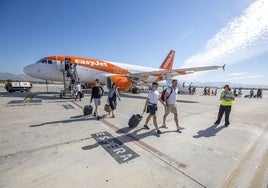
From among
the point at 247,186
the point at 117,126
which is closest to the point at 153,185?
the point at 247,186

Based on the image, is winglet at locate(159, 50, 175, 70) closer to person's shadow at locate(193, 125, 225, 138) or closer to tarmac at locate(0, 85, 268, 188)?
person's shadow at locate(193, 125, 225, 138)

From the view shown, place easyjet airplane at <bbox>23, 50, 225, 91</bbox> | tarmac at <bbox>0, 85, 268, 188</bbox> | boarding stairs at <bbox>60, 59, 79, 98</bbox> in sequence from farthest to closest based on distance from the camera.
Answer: easyjet airplane at <bbox>23, 50, 225, 91</bbox> < boarding stairs at <bbox>60, 59, 79, 98</bbox> < tarmac at <bbox>0, 85, 268, 188</bbox>

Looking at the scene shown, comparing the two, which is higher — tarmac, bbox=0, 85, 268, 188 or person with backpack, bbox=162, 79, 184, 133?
person with backpack, bbox=162, 79, 184, 133

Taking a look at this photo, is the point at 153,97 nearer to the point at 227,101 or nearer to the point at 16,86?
the point at 227,101

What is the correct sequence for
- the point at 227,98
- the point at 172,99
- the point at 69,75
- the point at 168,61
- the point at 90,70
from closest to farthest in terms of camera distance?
the point at 172,99 < the point at 227,98 < the point at 69,75 < the point at 90,70 < the point at 168,61

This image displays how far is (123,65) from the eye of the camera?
64.8 feet

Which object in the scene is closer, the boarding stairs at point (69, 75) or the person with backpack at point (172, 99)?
the person with backpack at point (172, 99)

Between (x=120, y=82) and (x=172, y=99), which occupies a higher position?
(x=120, y=82)

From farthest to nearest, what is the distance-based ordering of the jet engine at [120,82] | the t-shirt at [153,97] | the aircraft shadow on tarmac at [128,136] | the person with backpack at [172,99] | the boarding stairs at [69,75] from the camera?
the jet engine at [120,82] < the boarding stairs at [69,75] < the person with backpack at [172,99] < the t-shirt at [153,97] < the aircraft shadow on tarmac at [128,136]

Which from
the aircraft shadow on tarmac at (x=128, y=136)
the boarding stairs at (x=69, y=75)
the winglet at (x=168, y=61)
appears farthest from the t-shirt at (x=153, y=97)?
the winglet at (x=168, y=61)

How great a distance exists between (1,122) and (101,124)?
12.9 feet

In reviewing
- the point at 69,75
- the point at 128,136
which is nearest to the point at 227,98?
the point at 128,136

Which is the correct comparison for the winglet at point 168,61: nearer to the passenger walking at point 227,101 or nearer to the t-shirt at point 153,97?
the passenger walking at point 227,101

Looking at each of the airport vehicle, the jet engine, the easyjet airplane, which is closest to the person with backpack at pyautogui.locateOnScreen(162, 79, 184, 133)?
the easyjet airplane
